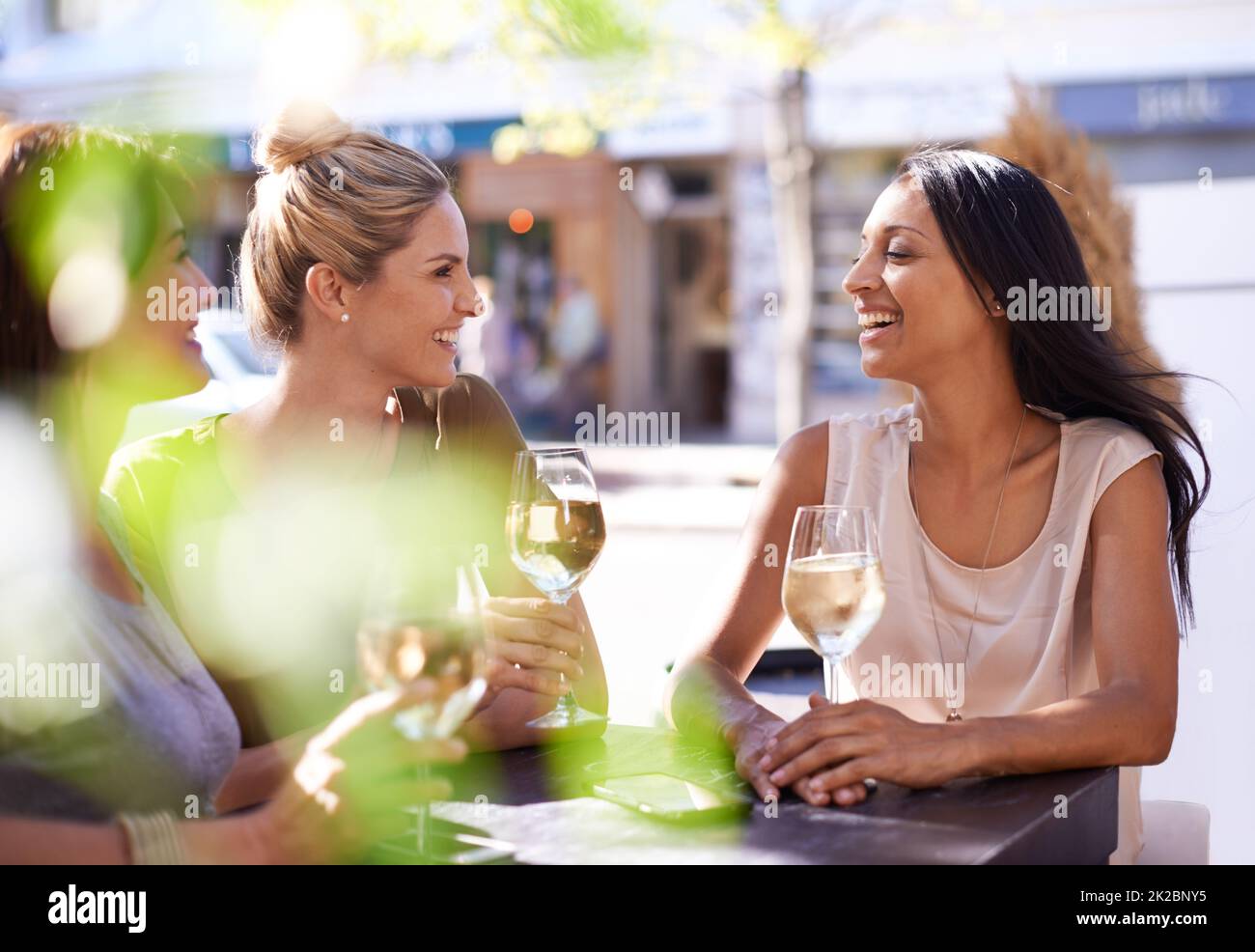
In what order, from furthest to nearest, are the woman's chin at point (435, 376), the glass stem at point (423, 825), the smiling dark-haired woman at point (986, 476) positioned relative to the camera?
1. the woman's chin at point (435, 376)
2. the smiling dark-haired woman at point (986, 476)
3. the glass stem at point (423, 825)

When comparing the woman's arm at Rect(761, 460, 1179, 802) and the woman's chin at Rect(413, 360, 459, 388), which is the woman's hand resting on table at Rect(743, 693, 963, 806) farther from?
the woman's chin at Rect(413, 360, 459, 388)

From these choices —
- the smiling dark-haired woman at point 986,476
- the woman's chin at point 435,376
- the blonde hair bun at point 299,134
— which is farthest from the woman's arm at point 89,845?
the blonde hair bun at point 299,134

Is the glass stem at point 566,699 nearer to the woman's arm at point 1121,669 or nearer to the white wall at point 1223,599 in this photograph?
the woman's arm at point 1121,669

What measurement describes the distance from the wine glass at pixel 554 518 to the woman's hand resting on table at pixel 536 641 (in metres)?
0.05

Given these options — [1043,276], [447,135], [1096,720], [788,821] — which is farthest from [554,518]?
[447,135]

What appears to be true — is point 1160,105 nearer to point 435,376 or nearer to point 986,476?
point 986,476

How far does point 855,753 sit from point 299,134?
1.52 m

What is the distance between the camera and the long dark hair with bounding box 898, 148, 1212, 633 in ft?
8.16

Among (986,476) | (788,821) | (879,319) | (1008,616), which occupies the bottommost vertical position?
(788,821)

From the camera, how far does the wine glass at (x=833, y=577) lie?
179cm

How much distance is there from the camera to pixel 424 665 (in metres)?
1.32

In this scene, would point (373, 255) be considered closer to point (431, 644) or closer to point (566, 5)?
point (431, 644)
